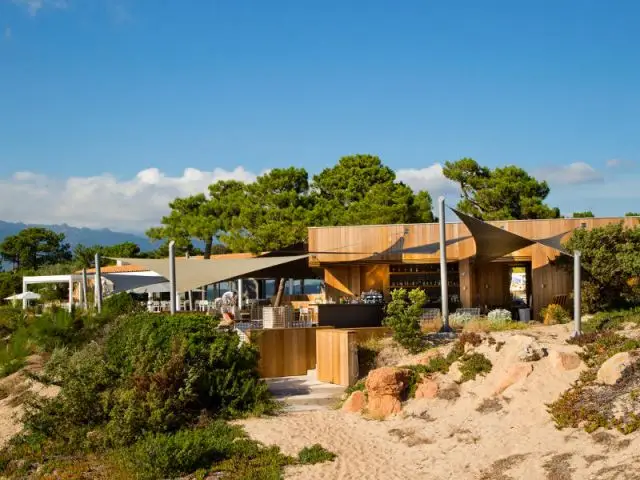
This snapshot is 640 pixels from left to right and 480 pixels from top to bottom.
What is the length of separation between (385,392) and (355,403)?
530 millimetres

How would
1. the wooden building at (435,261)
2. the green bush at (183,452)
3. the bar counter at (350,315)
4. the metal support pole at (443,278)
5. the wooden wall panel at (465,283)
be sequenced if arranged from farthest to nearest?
the wooden wall panel at (465,283) → the wooden building at (435,261) → the bar counter at (350,315) → the metal support pole at (443,278) → the green bush at (183,452)

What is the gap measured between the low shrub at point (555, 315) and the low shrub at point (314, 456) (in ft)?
26.6

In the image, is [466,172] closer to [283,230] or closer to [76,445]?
[283,230]

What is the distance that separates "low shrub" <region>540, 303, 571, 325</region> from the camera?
627 inches

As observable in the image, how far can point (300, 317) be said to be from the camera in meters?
17.5

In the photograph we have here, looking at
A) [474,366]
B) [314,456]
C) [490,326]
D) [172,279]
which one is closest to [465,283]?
[490,326]

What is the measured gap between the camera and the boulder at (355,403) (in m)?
11.0

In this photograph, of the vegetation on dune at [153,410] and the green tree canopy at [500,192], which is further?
the green tree canopy at [500,192]

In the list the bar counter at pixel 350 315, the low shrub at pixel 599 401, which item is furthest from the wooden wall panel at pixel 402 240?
the low shrub at pixel 599 401

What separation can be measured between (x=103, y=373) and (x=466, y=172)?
23631 millimetres

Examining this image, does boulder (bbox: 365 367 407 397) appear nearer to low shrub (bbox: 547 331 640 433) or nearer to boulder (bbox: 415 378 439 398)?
boulder (bbox: 415 378 439 398)

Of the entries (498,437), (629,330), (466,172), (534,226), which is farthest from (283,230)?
(498,437)

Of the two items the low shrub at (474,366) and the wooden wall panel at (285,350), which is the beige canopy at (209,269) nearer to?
the wooden wall panel at (285,350)

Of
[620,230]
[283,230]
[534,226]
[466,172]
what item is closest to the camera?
[620,230]
